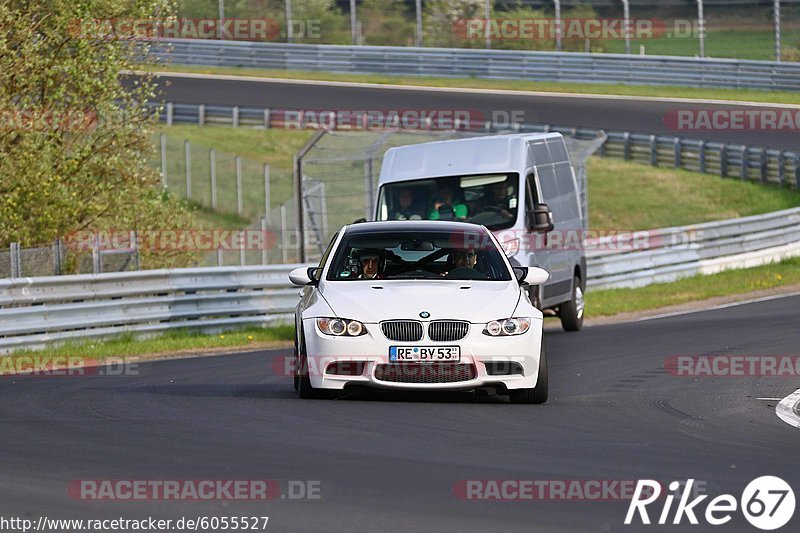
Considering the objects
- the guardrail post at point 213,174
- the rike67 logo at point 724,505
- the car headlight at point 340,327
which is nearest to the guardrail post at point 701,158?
the guardrail post at point 213,174

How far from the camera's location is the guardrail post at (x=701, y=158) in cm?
3800

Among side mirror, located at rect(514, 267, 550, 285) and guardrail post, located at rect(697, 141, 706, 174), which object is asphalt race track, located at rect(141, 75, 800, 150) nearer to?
guardrail post, located at rect(697, 141, 706, 174)

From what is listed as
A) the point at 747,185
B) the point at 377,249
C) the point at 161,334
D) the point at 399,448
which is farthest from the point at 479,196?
the point at 747,185

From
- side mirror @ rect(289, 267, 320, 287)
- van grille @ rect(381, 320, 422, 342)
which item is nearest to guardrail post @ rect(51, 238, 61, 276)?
side mirror @ rect(289, 267, 320, 287)

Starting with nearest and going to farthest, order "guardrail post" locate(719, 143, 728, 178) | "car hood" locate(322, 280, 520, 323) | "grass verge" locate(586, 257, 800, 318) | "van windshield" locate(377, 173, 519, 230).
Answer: "car hood" locate(322, 280, 520, 323) < "van windshield" locate(377, 173, 519, 230) < "grass verge" locate(586, 257, 800, 318) < "guardrail post" locate(719, 143, 728, 178)

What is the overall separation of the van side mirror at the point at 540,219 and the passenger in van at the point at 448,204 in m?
0.82

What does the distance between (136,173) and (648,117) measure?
20.0 m

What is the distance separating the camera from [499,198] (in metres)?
17.8

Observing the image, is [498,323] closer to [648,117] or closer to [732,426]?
[732,426]

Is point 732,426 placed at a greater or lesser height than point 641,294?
greater

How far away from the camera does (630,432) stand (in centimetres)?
946

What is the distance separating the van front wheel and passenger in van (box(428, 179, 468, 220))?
7.54 feet

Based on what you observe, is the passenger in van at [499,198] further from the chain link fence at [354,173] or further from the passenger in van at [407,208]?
the chain link fence at [354,173]

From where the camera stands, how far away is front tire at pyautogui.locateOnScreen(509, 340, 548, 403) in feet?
36.0
